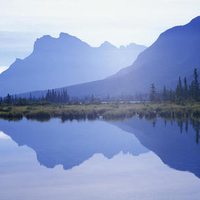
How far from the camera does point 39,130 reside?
42.9 metres

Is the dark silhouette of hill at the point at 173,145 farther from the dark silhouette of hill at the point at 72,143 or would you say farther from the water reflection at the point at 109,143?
the dark silhouette of hill at the point at 72,143

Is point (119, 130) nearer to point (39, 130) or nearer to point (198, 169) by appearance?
point (39, 130)

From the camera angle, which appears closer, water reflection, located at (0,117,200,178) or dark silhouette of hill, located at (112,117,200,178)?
dark silhouette of hill, located at (112,117,200,178)

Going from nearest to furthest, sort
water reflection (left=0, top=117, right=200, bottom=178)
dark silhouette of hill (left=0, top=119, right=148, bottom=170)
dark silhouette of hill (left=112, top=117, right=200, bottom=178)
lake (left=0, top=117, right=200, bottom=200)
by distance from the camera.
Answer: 1. lake (left=0, top=117, right=200, bottom=200)
2. dark silhouette of hill (left=112, top=117, right=200, bottom=178)
3. water reflection (left=0, top=117, right=200, bottom=178)
4. dark silhouette of hill (left=0, top=119, right=148, bottom=170)

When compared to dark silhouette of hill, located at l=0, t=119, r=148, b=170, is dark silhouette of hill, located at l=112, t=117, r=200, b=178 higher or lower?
lower

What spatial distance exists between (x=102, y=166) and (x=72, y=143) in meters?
11.0

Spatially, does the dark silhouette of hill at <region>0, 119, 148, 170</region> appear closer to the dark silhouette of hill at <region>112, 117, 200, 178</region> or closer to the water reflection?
the water reflection

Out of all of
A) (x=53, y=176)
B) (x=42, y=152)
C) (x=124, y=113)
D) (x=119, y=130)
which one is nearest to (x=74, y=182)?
(x=53, y=176)

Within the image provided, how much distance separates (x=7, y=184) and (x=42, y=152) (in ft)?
32.3

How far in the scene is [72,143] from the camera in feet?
105

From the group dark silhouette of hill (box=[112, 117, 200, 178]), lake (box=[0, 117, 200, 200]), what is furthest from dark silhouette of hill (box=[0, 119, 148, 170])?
dark silhouette of hill (box=[112, 117, 200, 178])

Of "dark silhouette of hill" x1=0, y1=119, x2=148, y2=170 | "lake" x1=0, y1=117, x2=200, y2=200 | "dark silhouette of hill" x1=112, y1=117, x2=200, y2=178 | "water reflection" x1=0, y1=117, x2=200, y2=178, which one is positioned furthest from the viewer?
"dark silhouette of hill" x1=0, y1=119, x2=148, y2=170

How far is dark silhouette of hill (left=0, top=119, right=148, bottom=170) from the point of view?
24500 mm

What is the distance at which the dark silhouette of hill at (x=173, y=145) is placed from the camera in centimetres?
2103
